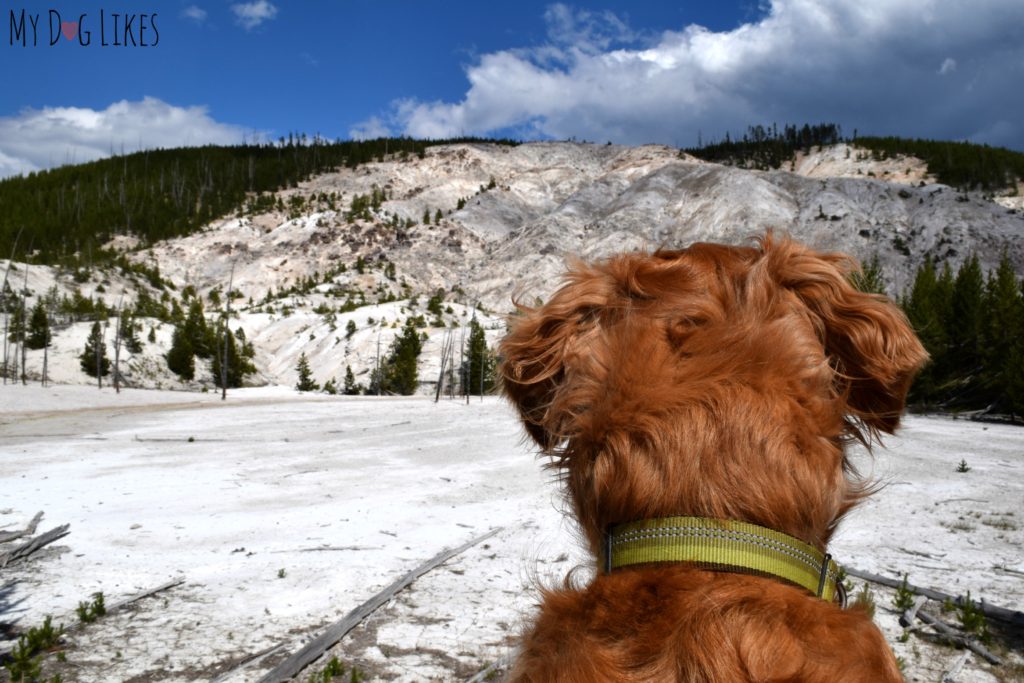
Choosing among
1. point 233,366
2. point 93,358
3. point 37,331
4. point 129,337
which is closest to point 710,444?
point 93,358

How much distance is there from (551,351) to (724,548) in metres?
0.59

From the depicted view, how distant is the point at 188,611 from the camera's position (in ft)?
19.4

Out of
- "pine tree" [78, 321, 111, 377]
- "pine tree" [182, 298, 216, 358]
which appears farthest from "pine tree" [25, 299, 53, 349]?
"pine tree" [182, 298, 216, 358]

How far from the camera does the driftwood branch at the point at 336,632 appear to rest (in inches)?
170

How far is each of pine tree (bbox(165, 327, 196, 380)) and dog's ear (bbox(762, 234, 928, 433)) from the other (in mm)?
50792

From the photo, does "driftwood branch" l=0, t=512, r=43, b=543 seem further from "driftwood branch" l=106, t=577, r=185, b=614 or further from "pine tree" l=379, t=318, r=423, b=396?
"pine tree" l=379, t=318, r=423, b=396

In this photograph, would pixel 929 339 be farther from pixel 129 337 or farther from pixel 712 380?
pixel 129 337

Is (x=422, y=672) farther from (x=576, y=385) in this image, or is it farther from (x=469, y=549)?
(x=576, y=385)

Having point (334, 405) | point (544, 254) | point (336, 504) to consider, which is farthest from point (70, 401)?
point (544, 254)

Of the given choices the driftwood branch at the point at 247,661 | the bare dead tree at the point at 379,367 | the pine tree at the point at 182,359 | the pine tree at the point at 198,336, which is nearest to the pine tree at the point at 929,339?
the bare dead tree at the point at 379,367

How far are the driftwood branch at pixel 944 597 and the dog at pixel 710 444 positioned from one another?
16.4 ft

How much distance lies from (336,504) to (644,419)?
10.4m

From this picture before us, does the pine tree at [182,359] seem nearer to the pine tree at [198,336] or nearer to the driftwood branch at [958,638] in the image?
the pine tree at [198,336]

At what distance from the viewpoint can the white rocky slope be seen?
58594 mm
